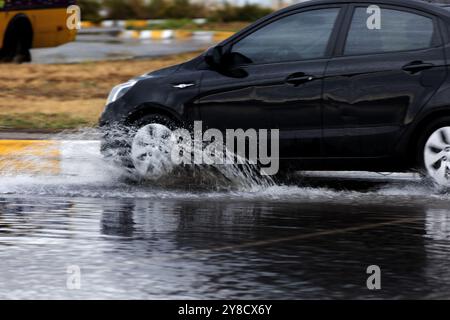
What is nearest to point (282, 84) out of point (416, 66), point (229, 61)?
point (229, 61)

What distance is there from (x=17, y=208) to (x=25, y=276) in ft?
9.69

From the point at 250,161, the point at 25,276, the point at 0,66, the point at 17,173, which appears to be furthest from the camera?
the point at 0,66

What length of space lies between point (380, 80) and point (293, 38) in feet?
2.94

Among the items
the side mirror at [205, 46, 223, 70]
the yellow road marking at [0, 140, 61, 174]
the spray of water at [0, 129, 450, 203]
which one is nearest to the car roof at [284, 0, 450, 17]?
the side mirror at [205, 46, 223, 70]

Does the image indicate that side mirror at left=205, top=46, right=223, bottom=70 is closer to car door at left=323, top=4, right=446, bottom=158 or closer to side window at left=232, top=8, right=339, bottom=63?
side window at left=232, top=8, right=339, bottom=63

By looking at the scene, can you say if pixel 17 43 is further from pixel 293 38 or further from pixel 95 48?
pixel 293 38

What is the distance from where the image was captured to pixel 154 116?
1137cm

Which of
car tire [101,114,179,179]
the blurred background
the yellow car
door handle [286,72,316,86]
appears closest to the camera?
door handle [286,72,316,86]

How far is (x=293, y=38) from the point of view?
11156mm

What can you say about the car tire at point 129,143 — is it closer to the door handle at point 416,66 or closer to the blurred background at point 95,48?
the door handle at point 416,66

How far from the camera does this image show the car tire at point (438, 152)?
1057 cm

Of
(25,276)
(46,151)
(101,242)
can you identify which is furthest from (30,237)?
(46,151)

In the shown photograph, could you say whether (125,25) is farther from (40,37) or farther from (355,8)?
(355,8)

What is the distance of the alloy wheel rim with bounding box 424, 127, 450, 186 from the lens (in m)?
10.6
